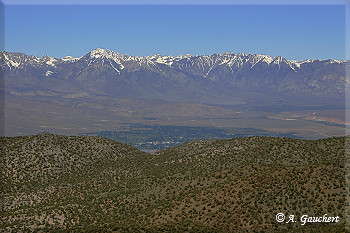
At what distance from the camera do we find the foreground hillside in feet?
113

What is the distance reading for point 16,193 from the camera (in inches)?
2093

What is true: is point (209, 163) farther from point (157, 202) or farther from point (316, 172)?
point (316, 172)

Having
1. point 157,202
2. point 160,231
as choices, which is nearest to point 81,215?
point 157,202

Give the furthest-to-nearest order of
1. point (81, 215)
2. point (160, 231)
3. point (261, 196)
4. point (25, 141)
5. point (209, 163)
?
point (25, 141)
point (209, 163)
point (81, 215)
point (261, 196)
point (160, 231)

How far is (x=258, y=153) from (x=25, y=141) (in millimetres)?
39815

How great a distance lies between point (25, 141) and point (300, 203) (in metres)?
50.5

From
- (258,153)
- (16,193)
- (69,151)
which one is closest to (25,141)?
(69,151)

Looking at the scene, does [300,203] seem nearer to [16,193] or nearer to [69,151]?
[16,193]

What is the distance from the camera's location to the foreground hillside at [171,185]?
3444cm

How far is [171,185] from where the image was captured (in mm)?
50562

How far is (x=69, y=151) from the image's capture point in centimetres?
6856

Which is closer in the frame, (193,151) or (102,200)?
(102,200)

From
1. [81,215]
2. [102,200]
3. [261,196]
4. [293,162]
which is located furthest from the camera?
[293,162]

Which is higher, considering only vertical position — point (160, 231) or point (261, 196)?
point (261, 196)
